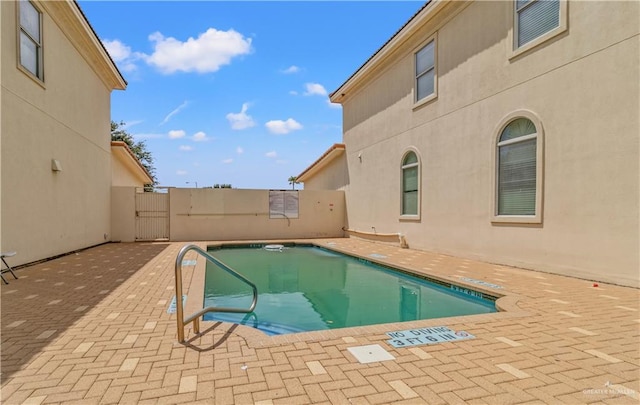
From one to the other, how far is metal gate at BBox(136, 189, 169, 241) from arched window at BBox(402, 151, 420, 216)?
403 inches

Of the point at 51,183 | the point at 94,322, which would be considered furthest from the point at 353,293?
the point at 51,183

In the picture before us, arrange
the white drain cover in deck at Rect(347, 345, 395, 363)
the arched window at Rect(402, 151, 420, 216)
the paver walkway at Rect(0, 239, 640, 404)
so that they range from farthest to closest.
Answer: the arched window at Rect(402, 151, 420, 216)
the white drain cover in deck at Rect(347, 345, 395, 363)
the paver walkway at Rect(0, 239, 640, 404)

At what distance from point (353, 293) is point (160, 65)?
14.3 metres

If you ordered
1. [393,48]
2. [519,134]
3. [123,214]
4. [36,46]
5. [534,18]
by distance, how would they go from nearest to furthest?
1. [534,18]
2. [519,134]
3. [36,46]
4. [393,48]
5. [123,214]

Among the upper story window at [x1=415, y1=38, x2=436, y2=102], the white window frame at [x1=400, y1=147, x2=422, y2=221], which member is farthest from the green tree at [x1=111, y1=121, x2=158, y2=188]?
the upper story window at [x1=415, y1=38, x2=436, y2=102]

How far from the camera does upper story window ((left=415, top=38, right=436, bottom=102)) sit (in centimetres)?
1073

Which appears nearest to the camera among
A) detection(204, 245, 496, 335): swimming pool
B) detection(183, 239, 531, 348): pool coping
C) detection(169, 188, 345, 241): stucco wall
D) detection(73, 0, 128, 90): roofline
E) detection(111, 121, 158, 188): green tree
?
detection(183, 239, 531, 348): pool coping

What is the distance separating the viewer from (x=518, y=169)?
7723mm

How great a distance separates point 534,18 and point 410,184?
19.4 feet

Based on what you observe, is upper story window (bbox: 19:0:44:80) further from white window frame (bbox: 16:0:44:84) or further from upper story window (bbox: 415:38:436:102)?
upper story window (bbox: 415:38:436:102)

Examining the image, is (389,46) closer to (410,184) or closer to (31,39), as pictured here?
(410,184)

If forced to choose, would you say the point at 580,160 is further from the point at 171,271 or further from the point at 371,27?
the point at 371,27

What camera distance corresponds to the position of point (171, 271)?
7.55m

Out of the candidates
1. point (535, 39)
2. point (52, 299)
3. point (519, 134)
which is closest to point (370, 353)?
point (52, 299)
